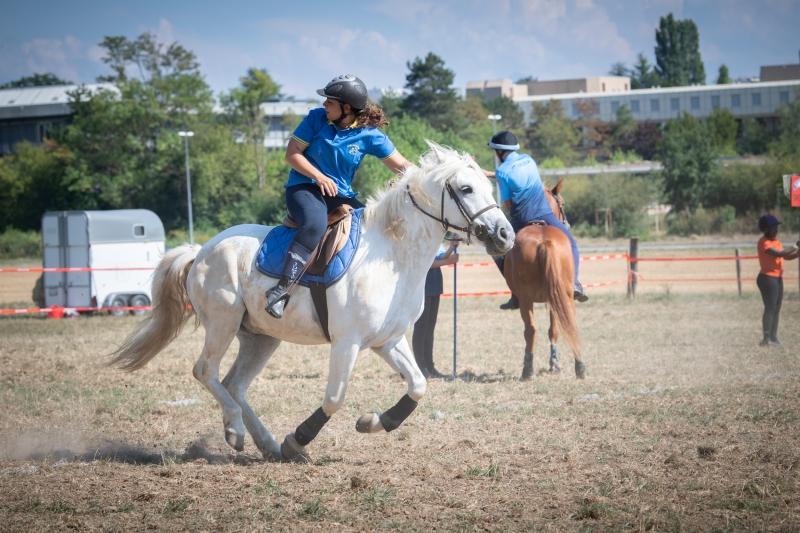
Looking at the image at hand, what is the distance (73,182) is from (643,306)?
4745cm

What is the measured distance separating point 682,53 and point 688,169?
82.6m

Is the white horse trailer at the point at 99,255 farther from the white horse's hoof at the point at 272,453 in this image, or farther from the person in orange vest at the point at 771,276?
the white horse's hoof at the point at 272,453

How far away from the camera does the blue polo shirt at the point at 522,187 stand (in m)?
11.8

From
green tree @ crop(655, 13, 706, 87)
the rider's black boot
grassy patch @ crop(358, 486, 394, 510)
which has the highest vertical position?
green tree @ crop(655, 13, 706, 87)

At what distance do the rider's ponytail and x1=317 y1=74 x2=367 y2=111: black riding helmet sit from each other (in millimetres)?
81

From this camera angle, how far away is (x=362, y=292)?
7.00 m

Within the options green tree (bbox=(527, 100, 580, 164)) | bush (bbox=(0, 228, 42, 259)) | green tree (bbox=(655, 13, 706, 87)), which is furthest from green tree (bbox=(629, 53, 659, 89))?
bush (bbox=(0, 228, 42, 259))

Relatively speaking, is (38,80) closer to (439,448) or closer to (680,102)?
(680,102)

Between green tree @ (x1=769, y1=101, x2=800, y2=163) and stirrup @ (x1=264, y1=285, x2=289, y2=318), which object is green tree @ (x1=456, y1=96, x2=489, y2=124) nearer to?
green tree @ (x1=769, y1=101, x2=800, y2=163)

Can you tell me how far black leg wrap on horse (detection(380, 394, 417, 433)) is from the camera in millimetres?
7340

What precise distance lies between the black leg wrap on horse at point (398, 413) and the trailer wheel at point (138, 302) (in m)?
17.2

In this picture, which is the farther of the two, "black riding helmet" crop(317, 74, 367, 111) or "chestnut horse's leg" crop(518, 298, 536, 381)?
"chestnut horse's leg" crop(518, 298, 536, 381)

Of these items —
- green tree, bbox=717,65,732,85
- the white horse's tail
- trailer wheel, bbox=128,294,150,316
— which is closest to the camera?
the white horse's tail

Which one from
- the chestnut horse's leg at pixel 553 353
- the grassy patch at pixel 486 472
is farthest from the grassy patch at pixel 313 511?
the chestnut horse's leg at pixel 553 353
